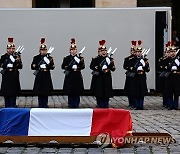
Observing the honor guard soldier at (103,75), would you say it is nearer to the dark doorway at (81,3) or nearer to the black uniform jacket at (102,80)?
the black uniform jacket at (102,80)

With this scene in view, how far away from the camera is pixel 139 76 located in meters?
16.8

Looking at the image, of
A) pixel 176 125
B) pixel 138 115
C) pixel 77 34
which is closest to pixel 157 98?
pixel 77 34

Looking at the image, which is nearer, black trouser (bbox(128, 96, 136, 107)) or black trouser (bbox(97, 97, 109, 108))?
black trouser (bbox(97, 97, 109, 108))

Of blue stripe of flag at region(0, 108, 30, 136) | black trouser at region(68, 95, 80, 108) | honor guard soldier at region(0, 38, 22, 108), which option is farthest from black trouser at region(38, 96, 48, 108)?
blue stripe of flag at region(0, 108, 30, 136)

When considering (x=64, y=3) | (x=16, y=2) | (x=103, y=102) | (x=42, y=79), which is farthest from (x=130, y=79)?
(x=16, y=2)

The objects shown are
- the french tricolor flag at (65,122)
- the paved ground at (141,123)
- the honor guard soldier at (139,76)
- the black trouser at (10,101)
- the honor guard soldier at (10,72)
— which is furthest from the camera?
the black trouser at (10,101)

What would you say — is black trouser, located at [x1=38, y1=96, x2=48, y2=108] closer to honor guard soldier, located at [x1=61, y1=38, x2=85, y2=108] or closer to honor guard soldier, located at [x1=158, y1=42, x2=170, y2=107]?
honor guard soldier, located at [x1=61, y1=38, x2=85, y2=108]

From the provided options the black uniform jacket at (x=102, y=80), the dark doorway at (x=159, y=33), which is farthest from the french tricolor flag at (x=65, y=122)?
the dark doorway at (x=159, y=33)

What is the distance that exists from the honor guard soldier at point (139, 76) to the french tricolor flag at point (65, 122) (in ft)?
23.4

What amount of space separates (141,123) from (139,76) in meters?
4.09

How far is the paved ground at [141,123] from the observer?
928cm

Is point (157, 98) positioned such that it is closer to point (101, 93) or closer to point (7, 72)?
point (101, 93)

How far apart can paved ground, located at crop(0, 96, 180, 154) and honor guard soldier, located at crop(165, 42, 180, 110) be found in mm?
338

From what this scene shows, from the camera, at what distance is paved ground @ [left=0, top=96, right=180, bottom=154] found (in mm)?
9281
